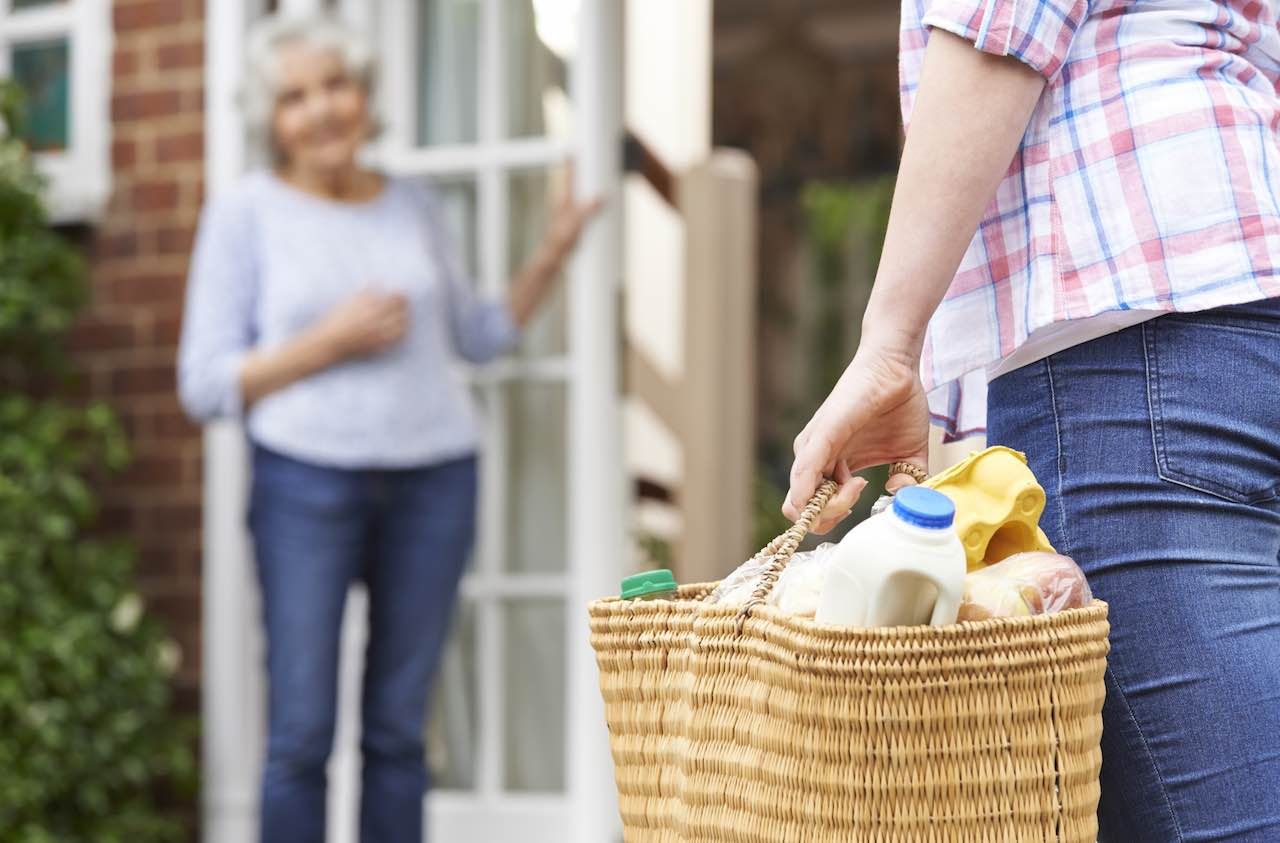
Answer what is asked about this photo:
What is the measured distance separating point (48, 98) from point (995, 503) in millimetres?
3192

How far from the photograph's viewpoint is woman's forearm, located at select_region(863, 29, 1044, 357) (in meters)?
1.05

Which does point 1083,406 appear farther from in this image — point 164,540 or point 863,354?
point 164,540

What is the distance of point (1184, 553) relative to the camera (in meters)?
1.02

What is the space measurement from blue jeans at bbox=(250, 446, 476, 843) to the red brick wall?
0.77 meters

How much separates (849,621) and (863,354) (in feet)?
0.73

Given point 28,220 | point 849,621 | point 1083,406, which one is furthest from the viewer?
point 28,220

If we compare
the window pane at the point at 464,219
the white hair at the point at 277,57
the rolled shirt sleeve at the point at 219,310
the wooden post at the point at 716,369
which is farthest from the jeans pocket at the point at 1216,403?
the wooden post at the point at 716,369

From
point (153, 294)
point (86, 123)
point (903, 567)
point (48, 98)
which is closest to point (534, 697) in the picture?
point (153, 294)

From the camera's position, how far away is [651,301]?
522 cm

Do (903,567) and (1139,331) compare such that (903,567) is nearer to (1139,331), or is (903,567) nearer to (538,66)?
(1139,331)

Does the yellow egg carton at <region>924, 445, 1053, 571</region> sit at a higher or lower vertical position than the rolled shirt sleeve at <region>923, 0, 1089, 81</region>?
lower

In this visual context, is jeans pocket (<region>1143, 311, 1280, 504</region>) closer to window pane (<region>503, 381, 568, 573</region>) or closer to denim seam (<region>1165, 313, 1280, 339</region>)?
denim seam (<region>1165, 313, 1280, 339</region>)

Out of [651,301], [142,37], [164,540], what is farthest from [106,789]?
[651,301]

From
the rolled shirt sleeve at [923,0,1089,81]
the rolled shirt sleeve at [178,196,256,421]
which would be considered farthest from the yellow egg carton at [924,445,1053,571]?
the rolled shirt sleeve at [178,196,256,421]
